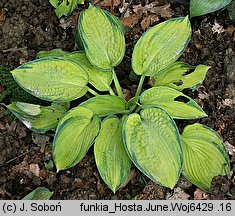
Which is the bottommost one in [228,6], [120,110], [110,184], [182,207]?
[182,207]

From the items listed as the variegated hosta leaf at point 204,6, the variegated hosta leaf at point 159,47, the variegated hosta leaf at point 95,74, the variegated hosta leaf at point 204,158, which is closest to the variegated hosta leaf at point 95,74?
the variegated hosta leaf at point 95,74

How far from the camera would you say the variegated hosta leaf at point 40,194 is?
6.45ft

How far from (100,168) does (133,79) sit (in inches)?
20.4

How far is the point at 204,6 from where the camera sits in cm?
217

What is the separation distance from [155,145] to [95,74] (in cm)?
44

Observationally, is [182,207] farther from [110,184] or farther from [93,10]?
[93,10]

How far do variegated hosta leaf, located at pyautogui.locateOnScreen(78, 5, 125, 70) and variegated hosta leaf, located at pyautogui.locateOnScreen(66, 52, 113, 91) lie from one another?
0.05 m

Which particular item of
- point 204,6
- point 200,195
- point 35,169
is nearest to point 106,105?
point 35,169

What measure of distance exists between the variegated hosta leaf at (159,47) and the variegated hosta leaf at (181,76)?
9cm

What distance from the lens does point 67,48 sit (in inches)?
91.4

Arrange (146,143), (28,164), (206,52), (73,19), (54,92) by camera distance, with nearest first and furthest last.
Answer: (146,143)
(54,92)
(28,164)
(206,52)
(73,19)

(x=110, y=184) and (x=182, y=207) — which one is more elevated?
(x=110, y=184)

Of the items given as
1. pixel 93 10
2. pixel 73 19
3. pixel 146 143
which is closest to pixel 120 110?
pixel 146 143

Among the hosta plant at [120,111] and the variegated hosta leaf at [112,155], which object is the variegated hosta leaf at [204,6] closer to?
the hosta plant at [120,111]
